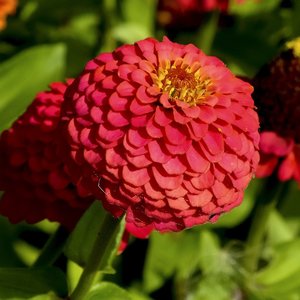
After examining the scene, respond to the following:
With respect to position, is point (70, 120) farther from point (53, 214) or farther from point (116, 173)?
point (53, 214)

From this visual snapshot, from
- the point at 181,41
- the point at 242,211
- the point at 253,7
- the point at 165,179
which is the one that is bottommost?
the point at 242,211

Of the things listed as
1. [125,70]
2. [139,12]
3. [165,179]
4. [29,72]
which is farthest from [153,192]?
[139,12]

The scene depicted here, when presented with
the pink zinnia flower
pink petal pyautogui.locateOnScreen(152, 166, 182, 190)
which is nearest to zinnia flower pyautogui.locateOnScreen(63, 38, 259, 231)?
pink petal pyautogui.locateOnScreen(152, 166, 182, 190)

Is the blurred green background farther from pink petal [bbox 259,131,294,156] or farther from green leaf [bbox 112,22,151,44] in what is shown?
pink petal [bbox 259,131,294,156]

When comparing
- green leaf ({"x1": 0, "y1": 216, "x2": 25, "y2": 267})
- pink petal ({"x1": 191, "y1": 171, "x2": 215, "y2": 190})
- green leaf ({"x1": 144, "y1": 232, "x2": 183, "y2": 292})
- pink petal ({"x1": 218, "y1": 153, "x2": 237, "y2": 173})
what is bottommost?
green leaf ({"x1": 0, "y1": 216, "x2": 25, "y2": 267})

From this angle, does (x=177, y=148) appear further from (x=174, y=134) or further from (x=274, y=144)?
(x=274, y=144)

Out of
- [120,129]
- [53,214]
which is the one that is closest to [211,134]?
[120,129]

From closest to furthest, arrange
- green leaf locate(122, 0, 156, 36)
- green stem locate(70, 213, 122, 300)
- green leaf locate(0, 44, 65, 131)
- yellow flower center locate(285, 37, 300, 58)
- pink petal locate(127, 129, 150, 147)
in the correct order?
pink petal locate(127, 129, 150, 147)
green stem locate(70, 213, 122, 300)
yellow flower center locate(285, 37, 300, 58)
green leaf locate(0, 44, 65, 131)
green leaf locate(122, 0, 156, 36)
